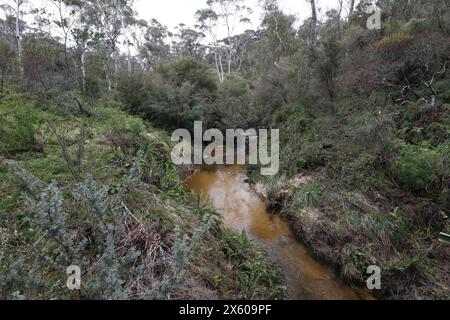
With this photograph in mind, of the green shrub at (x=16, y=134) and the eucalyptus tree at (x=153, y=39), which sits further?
the eucalyptus tree at (x=153, y=39)

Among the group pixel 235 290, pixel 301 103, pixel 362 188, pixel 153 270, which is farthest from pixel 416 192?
pixel 301 103

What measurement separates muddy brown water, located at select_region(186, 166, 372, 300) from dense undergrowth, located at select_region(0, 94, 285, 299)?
1.52 feet

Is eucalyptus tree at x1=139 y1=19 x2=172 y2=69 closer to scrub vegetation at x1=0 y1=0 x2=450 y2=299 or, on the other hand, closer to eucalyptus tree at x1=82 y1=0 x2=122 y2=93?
eucalyptus tree at x1=82 y1=0 x2=122 y2=93

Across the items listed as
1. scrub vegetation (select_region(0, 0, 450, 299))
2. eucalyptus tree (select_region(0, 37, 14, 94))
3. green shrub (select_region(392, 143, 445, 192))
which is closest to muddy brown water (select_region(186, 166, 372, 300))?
scrub vegetation (select_region(0, 0, 450, 299))

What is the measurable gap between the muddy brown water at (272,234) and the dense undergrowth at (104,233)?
1.52ft

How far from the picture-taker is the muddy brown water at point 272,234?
12.6ft

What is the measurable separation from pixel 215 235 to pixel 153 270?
4.89ft

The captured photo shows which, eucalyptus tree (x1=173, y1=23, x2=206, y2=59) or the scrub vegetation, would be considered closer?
the scrub vegetation

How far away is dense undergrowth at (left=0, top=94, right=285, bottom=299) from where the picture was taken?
7.06 ft

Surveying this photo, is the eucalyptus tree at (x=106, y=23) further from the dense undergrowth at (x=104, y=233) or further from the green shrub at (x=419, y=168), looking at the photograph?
the green shrub at (x=419, y=168)

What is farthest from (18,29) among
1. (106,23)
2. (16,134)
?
(16,134)

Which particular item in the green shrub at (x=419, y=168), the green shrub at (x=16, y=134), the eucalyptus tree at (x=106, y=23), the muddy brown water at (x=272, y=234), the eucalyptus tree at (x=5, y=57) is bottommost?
the muddy brown water at (x=272, y=234)

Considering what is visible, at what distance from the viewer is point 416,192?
15.3 feet

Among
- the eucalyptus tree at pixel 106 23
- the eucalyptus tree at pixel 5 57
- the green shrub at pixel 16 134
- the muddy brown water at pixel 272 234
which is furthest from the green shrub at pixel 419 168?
the eucalyptus tree at pixel 106 23
